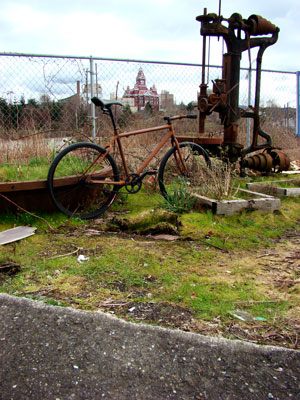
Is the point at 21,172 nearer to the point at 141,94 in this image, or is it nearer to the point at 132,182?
the point at 132,182

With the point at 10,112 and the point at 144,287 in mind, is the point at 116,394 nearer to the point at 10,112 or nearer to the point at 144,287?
the point at 144,287

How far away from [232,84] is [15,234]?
4381 mm

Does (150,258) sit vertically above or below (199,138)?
below

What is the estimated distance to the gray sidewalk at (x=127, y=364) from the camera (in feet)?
5.37

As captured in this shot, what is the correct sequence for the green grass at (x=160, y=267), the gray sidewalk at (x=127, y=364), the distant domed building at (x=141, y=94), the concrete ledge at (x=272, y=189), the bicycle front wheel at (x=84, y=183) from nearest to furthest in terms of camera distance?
the gray sidewalk at (x=127, y=364) < the green grass at (x=160, y=267) < the bicycle front wheel at (x=84, y=183) < the concrete ledge at (x=272, y=189) < the distant domed building at (x=141, y=94)

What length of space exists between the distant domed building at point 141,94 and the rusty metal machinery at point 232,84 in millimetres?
→ 1466

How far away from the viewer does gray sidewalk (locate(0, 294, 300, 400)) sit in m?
1.64

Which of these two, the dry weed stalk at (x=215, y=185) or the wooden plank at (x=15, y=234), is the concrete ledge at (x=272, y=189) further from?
the wooden plank at (x=15, y=234)

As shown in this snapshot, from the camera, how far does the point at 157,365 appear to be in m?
1.80

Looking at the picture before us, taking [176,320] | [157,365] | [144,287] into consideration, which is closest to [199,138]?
[144,287]

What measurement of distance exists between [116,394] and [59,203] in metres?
2.96

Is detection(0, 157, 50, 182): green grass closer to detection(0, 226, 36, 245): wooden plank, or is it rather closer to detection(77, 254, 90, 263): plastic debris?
detection(0, 226, 36, 245): wooden plank

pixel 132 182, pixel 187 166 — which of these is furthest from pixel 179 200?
pixel 187 166

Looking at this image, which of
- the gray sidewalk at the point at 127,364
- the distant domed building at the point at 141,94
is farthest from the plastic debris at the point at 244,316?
the distant domed building at the point at 141,94
